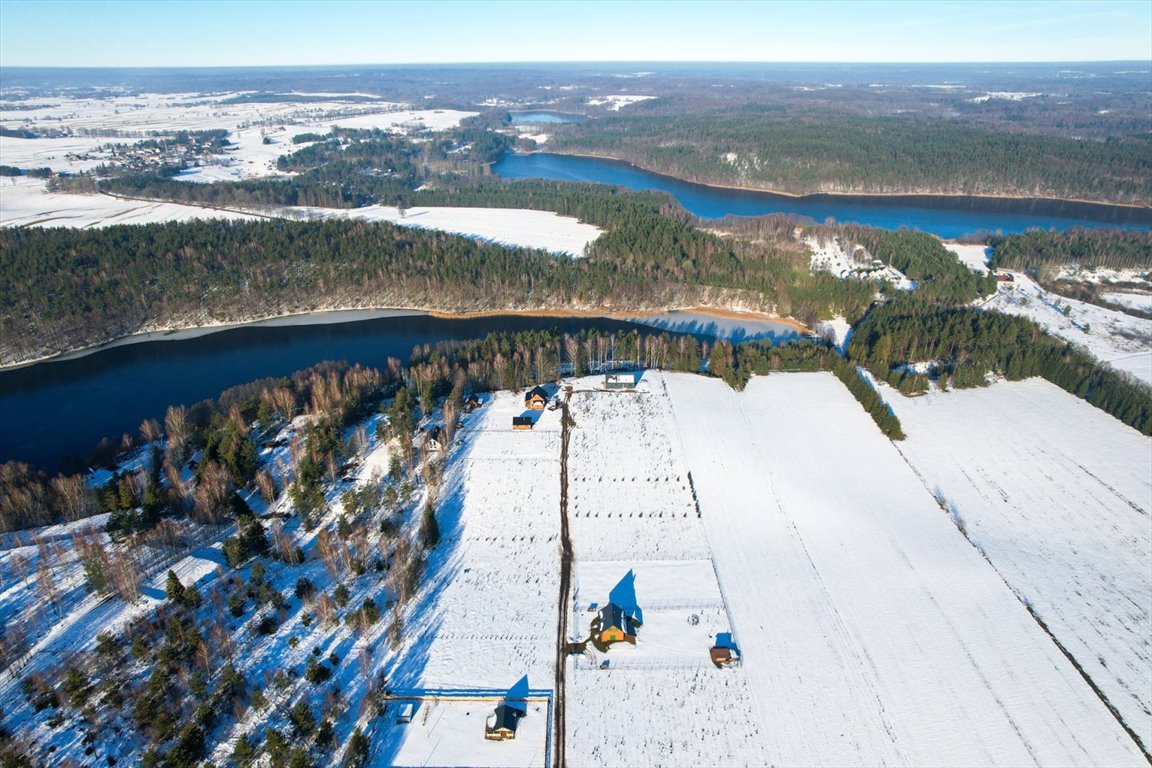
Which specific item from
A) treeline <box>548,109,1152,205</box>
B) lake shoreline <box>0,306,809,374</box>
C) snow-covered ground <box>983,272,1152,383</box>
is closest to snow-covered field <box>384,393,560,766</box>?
lake shoreline <box>0,306,809,374</box>

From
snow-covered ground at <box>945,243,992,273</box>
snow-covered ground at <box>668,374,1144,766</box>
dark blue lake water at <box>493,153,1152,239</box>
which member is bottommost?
snow-covered ground at <box>668,374,1144,766</box>

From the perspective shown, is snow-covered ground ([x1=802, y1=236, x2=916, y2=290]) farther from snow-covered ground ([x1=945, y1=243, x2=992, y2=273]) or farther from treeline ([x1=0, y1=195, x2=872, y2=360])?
snow-covered ground ([x1=945, y1=243, x2=992, y2=273])

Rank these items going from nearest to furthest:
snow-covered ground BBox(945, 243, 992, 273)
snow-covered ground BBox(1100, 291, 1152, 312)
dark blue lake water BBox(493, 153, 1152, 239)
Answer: snow-covered ground BBox(1100, 291, 1152, 312) → snow-covered ground BBox(945, 243, 992, 273) → dark blue lake water BBox(493, 153, 1152, 239)

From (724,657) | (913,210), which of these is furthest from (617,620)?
(913,210)

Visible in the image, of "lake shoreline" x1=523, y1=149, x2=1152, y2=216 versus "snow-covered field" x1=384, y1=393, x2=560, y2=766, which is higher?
"lake shoreline" x1=523, y1=149, x2=1152, y2=216

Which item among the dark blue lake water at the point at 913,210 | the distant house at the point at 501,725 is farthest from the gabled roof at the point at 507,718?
the dark blue lake water at the point at 913,210

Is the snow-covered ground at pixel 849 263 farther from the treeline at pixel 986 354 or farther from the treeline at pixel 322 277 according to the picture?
the treeline at pixel 986 354

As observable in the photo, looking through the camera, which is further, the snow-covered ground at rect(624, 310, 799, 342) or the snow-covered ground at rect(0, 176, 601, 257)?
the snow-covered ground at rect(0, 176, 601, 257)
